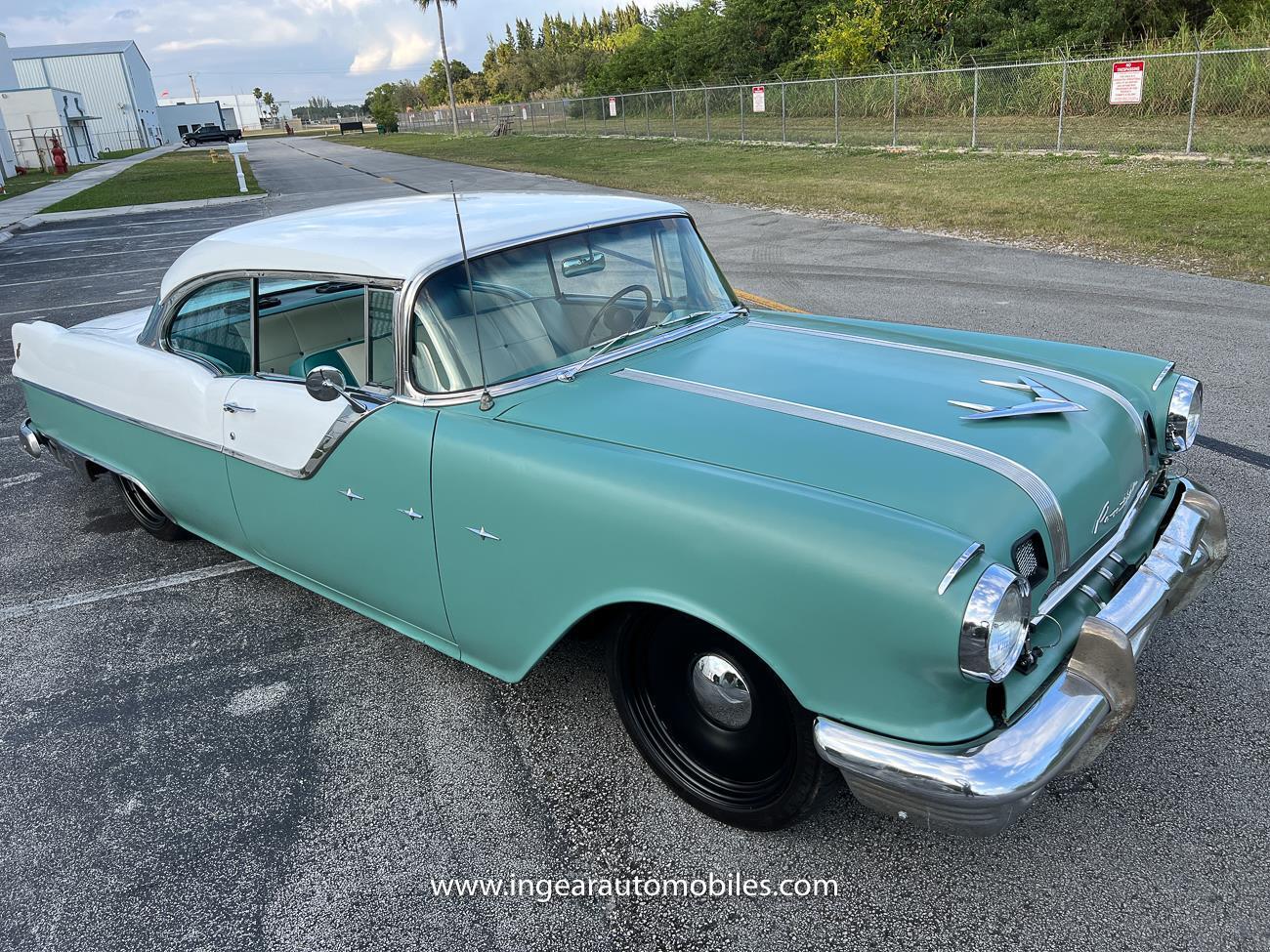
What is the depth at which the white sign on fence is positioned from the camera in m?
15.6

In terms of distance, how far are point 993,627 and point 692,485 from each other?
0.75 meters

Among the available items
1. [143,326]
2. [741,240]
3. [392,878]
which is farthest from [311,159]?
[392,878]

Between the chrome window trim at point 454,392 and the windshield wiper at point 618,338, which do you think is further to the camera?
the windshield wiper at point 618,338

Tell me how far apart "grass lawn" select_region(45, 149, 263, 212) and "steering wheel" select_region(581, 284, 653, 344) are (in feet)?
74.2

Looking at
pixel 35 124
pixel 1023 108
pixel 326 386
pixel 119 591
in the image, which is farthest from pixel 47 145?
pixel 326 386

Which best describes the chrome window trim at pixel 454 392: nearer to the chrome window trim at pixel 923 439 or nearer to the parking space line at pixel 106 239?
the chrome window trim at pixel 923 439

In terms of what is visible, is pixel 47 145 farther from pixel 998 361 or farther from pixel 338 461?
pixel 998 361

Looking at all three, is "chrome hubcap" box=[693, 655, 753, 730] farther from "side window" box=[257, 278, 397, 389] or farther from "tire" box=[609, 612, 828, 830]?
"side window" box=[257, 278, 397, 389]

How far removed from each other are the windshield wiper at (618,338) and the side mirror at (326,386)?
0.66 m

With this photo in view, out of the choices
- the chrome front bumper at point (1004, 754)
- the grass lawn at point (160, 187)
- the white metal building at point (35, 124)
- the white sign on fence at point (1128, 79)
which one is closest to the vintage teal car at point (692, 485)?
the chrome front bumper at point (1004, 754)

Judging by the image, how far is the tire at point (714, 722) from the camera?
7.32 feet

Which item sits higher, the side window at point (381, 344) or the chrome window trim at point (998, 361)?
the side window at point (381, 344)

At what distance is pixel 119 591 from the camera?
406 cm

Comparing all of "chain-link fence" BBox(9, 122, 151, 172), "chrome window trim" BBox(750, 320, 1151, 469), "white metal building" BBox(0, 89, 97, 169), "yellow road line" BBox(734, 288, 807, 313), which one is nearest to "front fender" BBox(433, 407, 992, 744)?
"chrome window trim" BBox(750, 320, 1151, 469)
